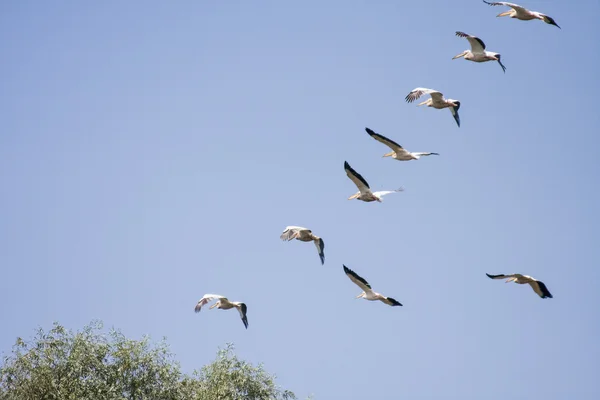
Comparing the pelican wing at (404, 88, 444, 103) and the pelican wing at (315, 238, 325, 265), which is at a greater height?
the pelican wing at (404, 88, 444, 103)

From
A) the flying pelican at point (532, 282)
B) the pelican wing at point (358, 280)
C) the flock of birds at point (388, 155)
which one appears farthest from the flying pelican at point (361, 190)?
the flying pelican at point (532, 282)

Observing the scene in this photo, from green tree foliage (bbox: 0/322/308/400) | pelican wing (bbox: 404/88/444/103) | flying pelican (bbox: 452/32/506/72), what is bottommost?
green tree foliage (bbox: 0/322/308/400)

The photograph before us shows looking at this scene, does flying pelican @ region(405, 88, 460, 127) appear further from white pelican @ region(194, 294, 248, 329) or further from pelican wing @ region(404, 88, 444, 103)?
white pelican @ region(194, 294, 248, 329)

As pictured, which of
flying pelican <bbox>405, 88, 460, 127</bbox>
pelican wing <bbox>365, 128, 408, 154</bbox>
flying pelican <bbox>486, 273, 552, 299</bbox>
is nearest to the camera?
flying pelican <bbox>486, 273, 552, 299</bbox>

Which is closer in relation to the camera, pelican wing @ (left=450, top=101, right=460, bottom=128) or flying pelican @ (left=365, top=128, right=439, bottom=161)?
flying pelican @ (left=365, top=128, right=439, bottom=161)

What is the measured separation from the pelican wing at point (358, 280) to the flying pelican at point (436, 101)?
6.00 metres

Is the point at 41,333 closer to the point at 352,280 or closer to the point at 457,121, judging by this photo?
the point at 352,280

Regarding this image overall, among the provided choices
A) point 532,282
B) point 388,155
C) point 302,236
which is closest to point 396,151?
point 388,155

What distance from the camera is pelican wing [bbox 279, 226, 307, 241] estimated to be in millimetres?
52094

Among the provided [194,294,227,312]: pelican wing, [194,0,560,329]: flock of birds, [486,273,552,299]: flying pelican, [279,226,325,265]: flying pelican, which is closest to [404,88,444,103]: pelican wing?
[194,0,560,329]: flock of birds

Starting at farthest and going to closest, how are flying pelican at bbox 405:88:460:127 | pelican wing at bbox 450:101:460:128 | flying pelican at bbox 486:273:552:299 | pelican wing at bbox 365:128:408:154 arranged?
pelican wing at bbox 450:101:460:128
flying pelican at bbox 405:88:460:127
pelican wing at bbox 365:128:408:154
flying pelican at bbox 486:273:552:299

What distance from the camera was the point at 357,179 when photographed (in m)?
52.3

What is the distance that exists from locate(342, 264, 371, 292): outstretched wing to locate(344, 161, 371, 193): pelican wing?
2.70m

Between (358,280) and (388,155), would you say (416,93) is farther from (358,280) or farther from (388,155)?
(358,280)
